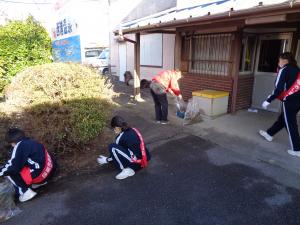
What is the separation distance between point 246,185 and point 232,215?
719 mm

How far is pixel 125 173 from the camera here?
3.67 meters

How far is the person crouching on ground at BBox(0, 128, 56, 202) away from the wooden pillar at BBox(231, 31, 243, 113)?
15.6ft

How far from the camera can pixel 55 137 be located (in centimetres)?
387

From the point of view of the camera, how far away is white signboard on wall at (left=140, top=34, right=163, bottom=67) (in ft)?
32.5

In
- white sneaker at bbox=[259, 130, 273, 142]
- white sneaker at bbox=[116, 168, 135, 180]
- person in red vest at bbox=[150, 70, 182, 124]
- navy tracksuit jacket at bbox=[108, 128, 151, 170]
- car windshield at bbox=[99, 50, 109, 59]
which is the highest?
car windshield at bbox=[99, 50, 109, 59]

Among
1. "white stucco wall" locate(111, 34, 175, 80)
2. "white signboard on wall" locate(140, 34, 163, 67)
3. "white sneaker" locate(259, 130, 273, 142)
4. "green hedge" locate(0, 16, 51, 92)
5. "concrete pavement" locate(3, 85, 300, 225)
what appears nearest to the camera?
"concrete pavement" locate(3, 85, 300, 225)

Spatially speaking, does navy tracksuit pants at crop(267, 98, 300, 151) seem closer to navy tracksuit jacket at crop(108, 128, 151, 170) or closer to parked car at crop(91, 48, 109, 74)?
navy tracksuit jacket at crop(108, 128, 151, 170)

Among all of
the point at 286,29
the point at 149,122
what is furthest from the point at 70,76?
the point at 286,29

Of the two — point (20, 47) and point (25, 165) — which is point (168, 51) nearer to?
point (20, 47)

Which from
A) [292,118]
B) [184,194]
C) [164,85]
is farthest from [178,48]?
[184,194]

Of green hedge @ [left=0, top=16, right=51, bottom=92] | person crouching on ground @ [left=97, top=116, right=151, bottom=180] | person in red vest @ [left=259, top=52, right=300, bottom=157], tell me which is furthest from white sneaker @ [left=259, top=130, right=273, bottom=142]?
green hedge @ [left=0, top=16, right=51, bottom=92]

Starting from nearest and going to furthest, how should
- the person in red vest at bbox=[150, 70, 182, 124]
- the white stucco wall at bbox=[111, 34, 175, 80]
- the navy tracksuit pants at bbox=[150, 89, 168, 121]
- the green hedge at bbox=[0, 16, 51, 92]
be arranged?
the person in red vest at bbox=[150, 70, 182, 124] → the navy tracksuit pants at bbox=[150, 89, 168, 121] → the green hedge at bbox=[0, 16, 51, 92] → the white stucco wall at bbox=[111, 34, 175, 80]

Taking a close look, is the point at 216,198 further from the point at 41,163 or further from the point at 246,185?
the point at 41,163

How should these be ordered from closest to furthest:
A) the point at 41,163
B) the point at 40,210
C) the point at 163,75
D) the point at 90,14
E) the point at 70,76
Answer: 1. the point at 40,210
2. the point at 41,163
3. the point at 70,76
4. the point at 163,75
5. the point at 90,14
